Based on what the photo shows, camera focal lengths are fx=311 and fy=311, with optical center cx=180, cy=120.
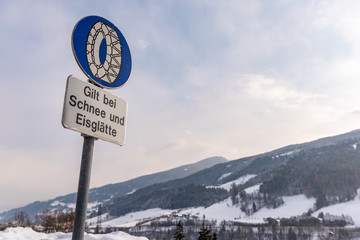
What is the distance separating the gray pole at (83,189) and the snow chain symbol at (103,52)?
85 cm

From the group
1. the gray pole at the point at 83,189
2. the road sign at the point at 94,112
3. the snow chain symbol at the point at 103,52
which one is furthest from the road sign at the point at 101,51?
the gray pole at the point at 83,189

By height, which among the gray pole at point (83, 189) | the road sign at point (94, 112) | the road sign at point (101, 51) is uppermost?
the road sign at point (101, 51)

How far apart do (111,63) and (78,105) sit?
0.86m

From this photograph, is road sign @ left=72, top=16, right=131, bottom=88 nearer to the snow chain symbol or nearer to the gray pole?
the snow chain symbol

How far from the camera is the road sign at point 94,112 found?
10.7 feet

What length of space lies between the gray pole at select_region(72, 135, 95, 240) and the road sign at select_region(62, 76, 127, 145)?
153 mm

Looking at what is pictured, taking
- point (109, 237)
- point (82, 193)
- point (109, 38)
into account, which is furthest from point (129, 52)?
point (109, 237)

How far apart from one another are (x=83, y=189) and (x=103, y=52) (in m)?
1.68

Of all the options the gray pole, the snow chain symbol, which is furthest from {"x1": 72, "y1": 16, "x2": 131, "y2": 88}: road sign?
the gray pole

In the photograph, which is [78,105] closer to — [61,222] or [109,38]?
[109,38]

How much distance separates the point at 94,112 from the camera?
356 centimetres

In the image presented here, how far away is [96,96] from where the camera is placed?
11.9 ft

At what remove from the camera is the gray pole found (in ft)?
10.4

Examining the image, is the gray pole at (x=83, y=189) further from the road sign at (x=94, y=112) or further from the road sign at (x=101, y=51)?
the road sign at (x=101, y=51)
